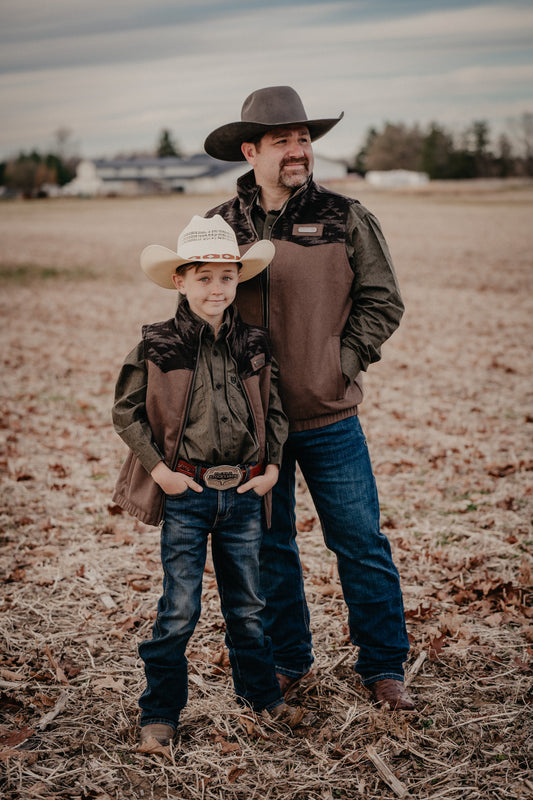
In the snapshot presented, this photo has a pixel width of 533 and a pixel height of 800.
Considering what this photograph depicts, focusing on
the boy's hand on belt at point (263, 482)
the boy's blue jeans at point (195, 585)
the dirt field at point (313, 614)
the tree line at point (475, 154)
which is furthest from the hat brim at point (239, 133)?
the tree line at point (475, 154)

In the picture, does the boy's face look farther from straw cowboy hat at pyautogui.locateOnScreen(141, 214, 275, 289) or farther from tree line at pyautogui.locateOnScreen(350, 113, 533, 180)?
tree line at pyautogui.locateOnScreen(350, 113, 533, 180)

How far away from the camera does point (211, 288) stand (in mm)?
3400

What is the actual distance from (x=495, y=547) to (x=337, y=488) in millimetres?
2427

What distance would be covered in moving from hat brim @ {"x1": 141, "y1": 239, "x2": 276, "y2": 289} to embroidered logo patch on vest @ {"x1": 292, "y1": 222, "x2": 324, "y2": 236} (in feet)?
0.58

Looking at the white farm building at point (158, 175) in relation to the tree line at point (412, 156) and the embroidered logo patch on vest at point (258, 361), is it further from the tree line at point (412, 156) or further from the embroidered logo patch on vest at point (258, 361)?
the embroidered logo patch on vest at point (258, 361)

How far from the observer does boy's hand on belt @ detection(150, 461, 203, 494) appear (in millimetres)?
3402

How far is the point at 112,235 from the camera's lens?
38.6 metres

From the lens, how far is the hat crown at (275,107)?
363cm

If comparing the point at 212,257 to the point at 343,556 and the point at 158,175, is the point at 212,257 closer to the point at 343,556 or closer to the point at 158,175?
the point at 343,556

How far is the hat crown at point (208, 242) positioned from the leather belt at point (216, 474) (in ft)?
3.07

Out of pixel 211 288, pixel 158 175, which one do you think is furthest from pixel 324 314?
pixel 158 175

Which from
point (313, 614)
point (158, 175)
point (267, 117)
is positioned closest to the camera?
point (267, 117)

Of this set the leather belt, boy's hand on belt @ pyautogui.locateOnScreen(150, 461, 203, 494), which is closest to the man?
the leather belt

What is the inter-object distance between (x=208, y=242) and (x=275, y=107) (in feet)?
2.69
